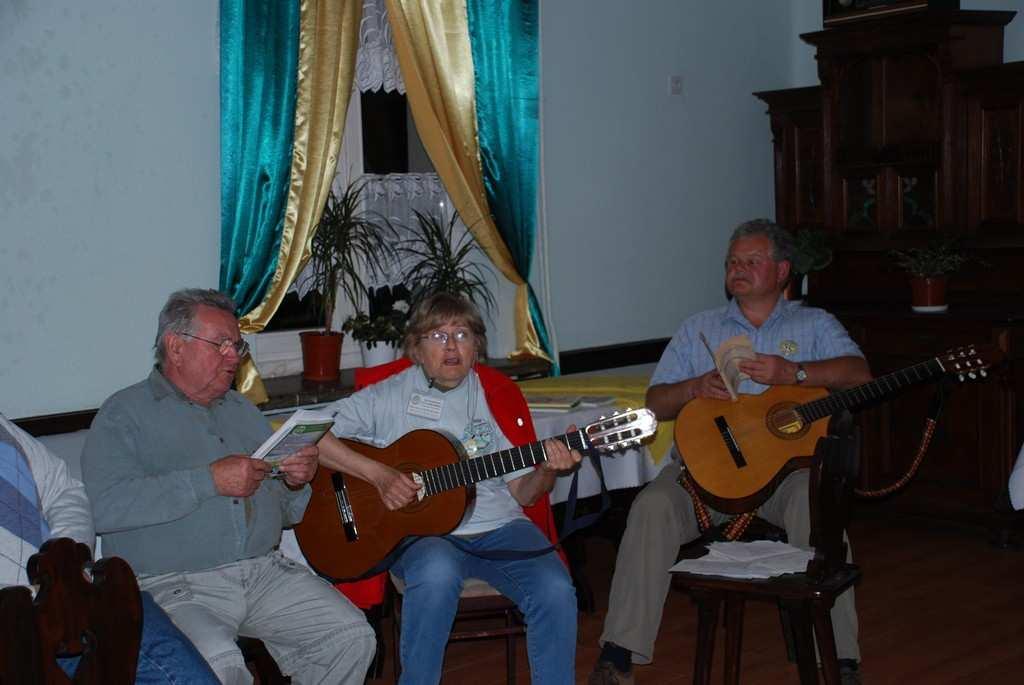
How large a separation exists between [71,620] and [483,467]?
4.54ft

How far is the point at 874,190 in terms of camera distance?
232 inches

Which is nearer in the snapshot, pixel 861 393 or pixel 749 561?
pixel 749 561

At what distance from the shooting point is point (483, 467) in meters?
3.14

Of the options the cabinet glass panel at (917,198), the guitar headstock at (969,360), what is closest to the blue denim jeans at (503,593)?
the guitar headstock at (969,360)

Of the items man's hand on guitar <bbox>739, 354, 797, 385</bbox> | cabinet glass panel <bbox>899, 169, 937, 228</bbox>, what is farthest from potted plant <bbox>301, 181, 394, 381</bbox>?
cabinet glass panel <bbox>899, 169, 937, 228</bbox>

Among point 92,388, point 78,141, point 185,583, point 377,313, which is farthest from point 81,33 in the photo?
point 185,583

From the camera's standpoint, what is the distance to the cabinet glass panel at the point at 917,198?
224 inches

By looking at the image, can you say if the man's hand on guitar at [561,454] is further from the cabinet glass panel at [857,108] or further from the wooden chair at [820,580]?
the cabinet glass panel at [857,108]

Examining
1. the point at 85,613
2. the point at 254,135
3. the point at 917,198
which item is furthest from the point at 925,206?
the point at 85,613

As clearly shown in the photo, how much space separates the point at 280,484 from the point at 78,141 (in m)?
1.66

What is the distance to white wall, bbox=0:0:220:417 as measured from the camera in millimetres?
3904

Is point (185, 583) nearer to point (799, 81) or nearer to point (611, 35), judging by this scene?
point (611, 35)

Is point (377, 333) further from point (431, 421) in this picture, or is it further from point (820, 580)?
point (820, 580)

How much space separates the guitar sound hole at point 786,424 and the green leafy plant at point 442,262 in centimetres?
166
